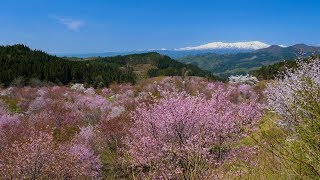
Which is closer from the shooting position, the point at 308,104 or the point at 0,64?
the point at 308,104

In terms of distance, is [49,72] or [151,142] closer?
[151,142]

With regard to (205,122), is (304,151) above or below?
above

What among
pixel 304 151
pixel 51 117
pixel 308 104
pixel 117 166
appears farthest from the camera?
pixel 51 117

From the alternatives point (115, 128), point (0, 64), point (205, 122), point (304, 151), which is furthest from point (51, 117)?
point (0, 64)

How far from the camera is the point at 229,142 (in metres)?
16.7

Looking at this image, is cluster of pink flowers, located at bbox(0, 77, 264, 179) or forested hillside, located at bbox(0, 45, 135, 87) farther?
forested hillside, located at bbox(0, 45, 135, 87)

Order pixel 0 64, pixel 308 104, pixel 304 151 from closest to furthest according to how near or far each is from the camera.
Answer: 1. pixel 308 104
2. pixel 304 151
3. pixel 0 64

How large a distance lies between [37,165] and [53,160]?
0.89m

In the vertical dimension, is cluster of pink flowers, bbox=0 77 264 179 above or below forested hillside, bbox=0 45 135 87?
above

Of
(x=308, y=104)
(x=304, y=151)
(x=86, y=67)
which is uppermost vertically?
(x=308, y=104)

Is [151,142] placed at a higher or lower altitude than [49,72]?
higher

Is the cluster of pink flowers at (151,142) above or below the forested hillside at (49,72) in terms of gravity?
above

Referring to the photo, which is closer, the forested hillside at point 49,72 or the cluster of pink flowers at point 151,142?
the cluster of pink flowers at point 151,142

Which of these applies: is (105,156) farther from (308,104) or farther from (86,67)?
(86,67)
